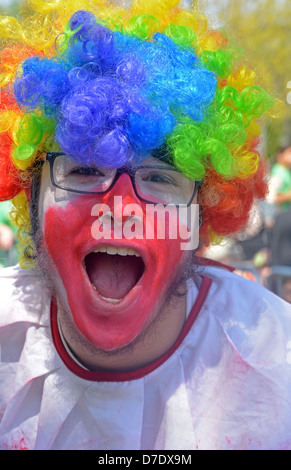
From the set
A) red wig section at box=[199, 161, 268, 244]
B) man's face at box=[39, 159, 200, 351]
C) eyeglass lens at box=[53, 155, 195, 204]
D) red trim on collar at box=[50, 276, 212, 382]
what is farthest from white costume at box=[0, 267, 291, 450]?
eyeglass lens at box=[53, 155, 195, 204]

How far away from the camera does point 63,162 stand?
5.32 ft

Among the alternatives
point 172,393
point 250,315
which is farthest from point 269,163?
point 172,393

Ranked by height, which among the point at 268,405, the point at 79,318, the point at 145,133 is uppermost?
the point at 145,133

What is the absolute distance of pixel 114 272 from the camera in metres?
1.67

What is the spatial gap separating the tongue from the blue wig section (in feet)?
1.17

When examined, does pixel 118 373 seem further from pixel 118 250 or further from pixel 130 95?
pixel 130 95

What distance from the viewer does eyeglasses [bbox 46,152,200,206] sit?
→ 156 centimetres

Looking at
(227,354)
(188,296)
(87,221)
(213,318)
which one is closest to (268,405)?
(227,354)

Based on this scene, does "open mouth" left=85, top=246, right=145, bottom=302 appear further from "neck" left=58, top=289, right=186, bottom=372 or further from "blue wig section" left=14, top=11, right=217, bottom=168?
"blue wig section" left=14, top=11, right=217, bottom=168

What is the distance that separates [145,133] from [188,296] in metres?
0.70

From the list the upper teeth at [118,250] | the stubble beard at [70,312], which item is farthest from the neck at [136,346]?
the upper teeth at [118,250]

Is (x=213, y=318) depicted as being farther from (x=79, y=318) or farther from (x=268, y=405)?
(x=79, y=318)

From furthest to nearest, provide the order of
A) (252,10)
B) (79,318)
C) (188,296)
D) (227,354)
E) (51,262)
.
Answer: (252,10) → (188,296) → (227,354) → (51,262) → (79,318)

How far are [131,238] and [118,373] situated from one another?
52 cm
